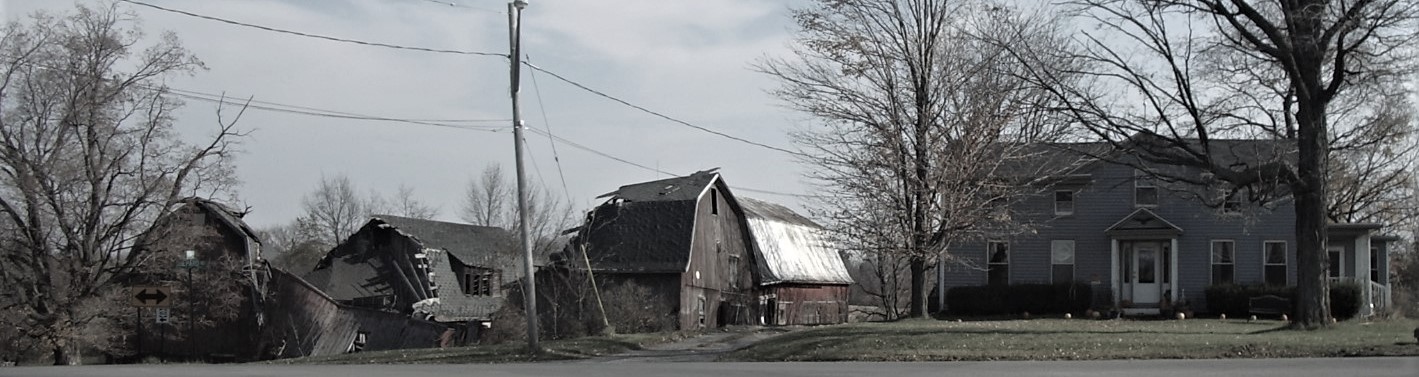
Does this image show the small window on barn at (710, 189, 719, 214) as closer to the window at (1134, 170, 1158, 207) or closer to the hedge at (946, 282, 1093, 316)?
the hedge at (946, 282, 1093, 316)

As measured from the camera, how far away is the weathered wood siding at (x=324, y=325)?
46.1 meters

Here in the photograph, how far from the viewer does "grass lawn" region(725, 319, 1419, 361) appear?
19469 millimetres

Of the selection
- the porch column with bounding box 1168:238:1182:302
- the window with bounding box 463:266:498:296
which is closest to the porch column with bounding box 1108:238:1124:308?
the porch column with bounding box 1168:238:1182:302

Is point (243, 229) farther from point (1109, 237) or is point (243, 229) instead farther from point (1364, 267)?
point (1364, 267)

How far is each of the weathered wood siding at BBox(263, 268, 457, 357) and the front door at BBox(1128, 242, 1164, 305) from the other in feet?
78.4

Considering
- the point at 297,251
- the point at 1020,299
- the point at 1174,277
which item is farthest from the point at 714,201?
the point at 297,251

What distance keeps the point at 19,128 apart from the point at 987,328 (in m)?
29.3

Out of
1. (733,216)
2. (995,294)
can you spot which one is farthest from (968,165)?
(733,216)


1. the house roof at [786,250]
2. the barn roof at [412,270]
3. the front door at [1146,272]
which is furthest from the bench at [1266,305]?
the barn roof at [412,270]

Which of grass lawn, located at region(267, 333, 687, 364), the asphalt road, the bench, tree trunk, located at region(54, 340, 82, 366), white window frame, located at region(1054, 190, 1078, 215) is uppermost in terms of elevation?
white window frame, located at region(1054, 190, 1078, 215)

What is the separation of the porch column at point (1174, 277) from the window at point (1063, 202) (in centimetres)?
309

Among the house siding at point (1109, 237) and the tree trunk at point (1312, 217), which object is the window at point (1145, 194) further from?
the tree trunk at point (1312, 217)

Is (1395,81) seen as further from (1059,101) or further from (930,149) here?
(930,149)

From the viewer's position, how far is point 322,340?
45.7 metres
